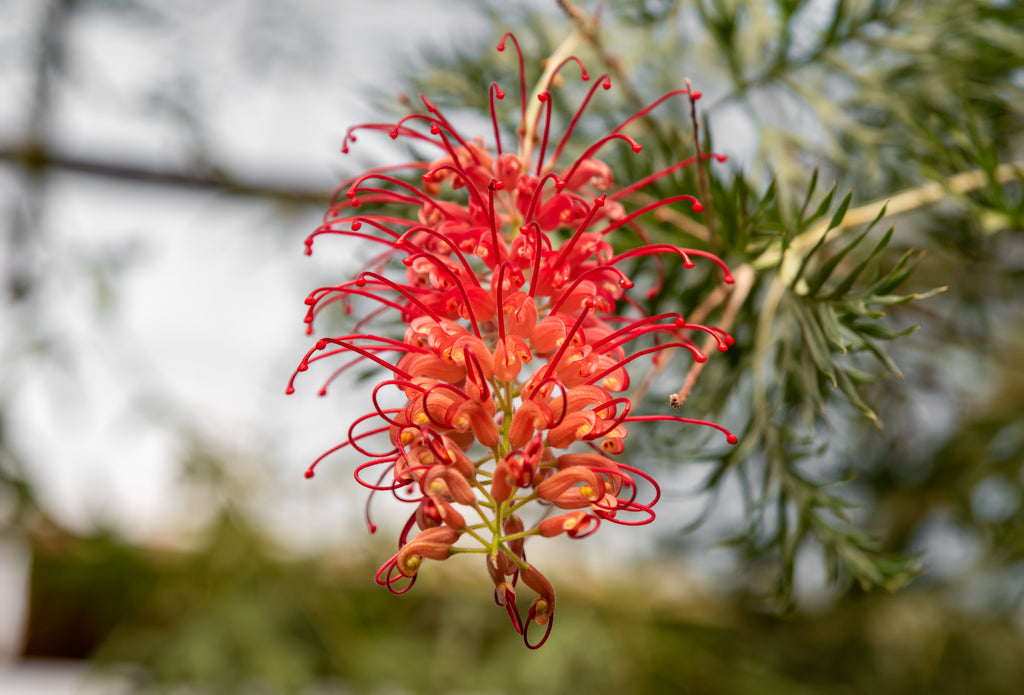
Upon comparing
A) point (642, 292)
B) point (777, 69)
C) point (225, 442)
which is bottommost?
point (225, 442)

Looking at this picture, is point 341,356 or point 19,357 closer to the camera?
point 341,356

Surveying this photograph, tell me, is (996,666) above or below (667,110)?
below

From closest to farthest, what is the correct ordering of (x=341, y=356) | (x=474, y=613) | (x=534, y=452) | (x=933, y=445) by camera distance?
(x=534, y=452) → (x=341, y=356) → (x=933, y=445) → (x=474, y=613)

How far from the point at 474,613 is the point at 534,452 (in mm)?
708

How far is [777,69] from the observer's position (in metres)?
0.42

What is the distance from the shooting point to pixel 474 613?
86 centimetres

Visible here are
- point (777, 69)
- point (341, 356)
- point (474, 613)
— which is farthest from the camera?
point (474, 613)

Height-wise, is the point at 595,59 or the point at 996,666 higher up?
the point at 595,59

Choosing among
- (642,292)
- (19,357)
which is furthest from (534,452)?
(19,357)

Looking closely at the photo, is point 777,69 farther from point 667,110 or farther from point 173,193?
point 173,193

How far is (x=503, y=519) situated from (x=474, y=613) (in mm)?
694

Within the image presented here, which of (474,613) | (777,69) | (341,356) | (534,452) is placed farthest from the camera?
(474,613)

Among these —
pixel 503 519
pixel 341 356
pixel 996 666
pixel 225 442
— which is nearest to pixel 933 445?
pixel 996 666

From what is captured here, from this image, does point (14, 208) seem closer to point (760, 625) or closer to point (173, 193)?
point (173, 193)
